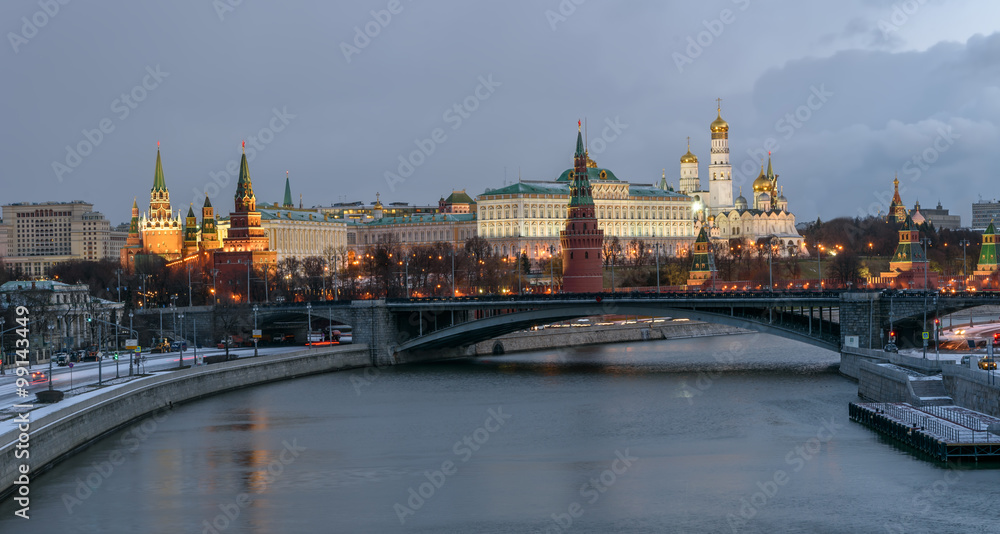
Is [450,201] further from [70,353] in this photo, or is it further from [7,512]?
[7,512]

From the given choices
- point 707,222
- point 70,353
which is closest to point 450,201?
point 707,222

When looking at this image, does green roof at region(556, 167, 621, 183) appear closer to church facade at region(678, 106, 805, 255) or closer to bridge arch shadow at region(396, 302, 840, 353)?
church facade at region(678, 106, 805, 255)

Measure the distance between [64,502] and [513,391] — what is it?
25.1 m

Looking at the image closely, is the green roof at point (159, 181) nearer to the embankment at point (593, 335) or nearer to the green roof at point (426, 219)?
the green roof at point (426, 219)

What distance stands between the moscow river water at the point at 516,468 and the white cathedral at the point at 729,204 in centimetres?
11959

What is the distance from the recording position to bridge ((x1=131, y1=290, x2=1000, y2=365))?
5962 cm

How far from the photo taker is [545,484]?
36250 millimetres

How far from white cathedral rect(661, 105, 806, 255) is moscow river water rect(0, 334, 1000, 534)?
392 feet

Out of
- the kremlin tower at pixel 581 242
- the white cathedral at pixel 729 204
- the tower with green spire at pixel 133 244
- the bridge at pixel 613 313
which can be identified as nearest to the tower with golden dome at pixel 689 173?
the white cathedral at pixel 729 204

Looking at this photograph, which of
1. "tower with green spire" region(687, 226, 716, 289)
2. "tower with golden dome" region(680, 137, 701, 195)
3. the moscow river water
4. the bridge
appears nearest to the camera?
the moscow river water

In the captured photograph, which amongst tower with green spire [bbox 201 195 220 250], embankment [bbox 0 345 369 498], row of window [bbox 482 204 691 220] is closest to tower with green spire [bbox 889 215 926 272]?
embankment [bbox 0 345 369 498]

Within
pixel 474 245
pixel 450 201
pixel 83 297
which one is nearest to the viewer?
pixel 83 297

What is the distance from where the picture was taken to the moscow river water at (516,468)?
105ft

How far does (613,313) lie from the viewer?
64.4 m
